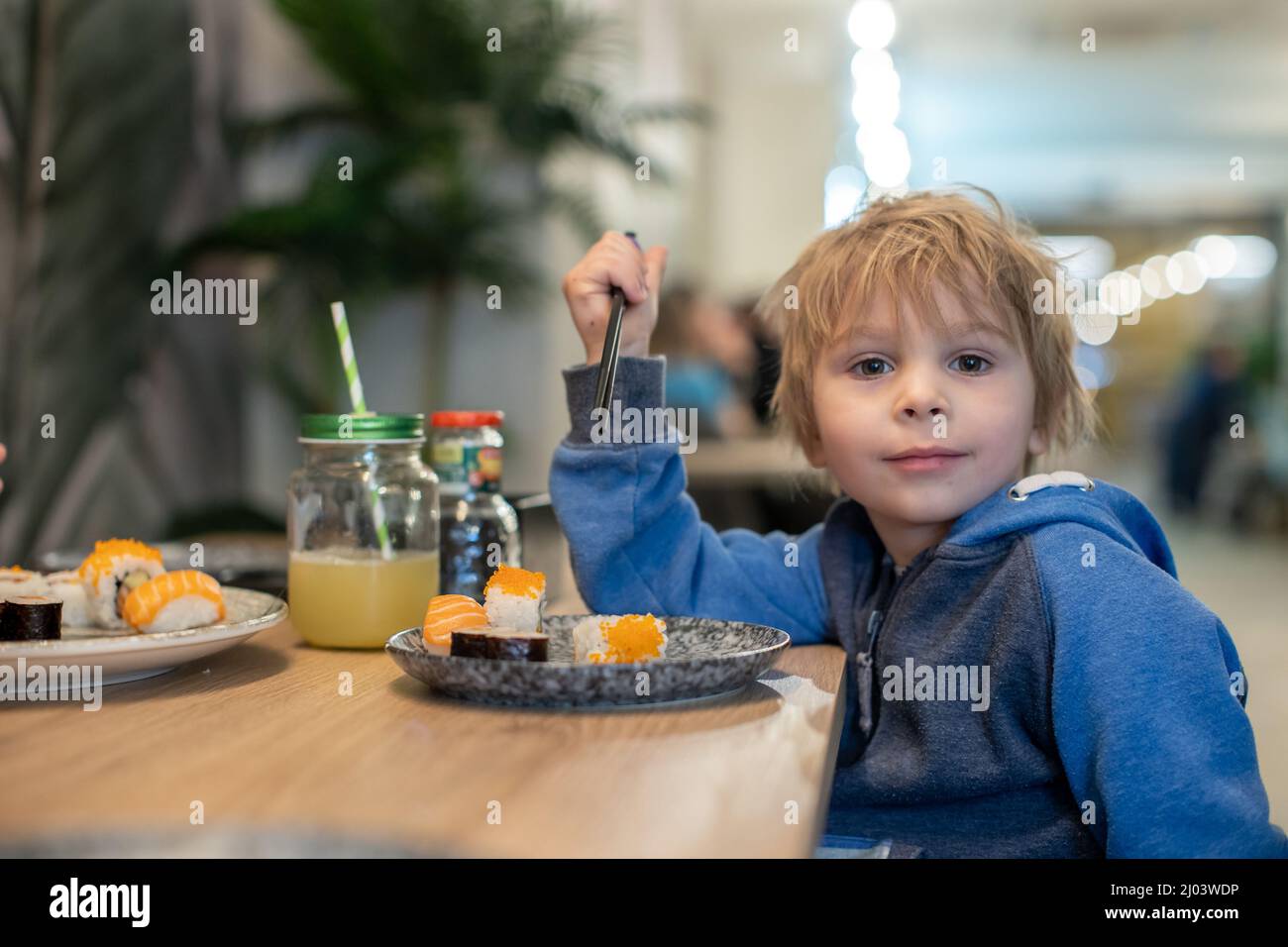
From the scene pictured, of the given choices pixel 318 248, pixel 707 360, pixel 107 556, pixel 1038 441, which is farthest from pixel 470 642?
pixel 707 360

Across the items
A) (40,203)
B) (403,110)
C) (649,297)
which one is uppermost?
(403,110)

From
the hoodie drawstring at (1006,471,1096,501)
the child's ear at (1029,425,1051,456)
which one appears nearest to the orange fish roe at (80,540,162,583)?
the hoodie drawstring at (1006,471,1096,501)

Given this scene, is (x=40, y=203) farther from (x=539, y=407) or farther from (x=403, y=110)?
(x=539, y=407)

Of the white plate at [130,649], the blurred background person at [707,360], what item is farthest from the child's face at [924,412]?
the blurred background person at [707,360]

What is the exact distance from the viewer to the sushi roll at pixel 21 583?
1.09 metres

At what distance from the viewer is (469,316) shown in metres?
4.46

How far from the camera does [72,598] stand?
3.72 feet

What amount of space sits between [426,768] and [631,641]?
0.86ft

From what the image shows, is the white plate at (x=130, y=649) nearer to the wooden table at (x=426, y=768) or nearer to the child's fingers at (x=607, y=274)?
the wooden table at (x=426, y=768)

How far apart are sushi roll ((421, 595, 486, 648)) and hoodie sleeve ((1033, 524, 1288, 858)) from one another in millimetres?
481

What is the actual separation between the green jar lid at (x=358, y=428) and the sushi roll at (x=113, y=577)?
0.59 feet

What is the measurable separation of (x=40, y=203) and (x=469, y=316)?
4.92 ft
